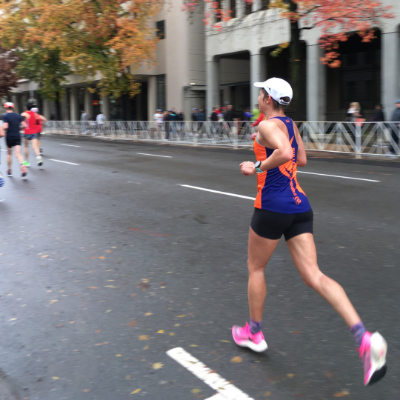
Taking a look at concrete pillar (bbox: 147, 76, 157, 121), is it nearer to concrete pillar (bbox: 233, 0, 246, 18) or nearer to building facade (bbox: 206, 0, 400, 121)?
building facade (bbox: 206, 0, 400, 121)

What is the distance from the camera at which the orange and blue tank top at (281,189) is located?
3.17 metres

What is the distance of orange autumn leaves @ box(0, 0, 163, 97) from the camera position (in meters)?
27.0

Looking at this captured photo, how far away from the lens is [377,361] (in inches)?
108

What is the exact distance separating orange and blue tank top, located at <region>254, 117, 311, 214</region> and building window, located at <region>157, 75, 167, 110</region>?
32.0 m

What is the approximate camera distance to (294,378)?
3.05m

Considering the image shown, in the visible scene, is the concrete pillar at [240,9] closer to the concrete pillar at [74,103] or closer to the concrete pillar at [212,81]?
the concrete pillar at [212,81]

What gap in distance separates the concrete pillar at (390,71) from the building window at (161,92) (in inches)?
694

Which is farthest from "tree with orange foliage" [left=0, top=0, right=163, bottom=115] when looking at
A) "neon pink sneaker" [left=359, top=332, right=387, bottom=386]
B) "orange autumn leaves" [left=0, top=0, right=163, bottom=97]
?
"neon pink sneaker" [left=359, top=332, right=387, bottom=386]

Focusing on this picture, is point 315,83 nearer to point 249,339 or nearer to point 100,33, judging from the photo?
point 100,33

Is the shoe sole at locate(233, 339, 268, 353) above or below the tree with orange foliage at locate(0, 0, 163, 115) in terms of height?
below

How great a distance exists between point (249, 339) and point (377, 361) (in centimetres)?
92

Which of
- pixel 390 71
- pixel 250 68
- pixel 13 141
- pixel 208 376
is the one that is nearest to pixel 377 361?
pixel 208 376

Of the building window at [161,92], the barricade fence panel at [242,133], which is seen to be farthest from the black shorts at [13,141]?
the building window at [161,92]

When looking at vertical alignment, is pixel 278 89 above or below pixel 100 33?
below
